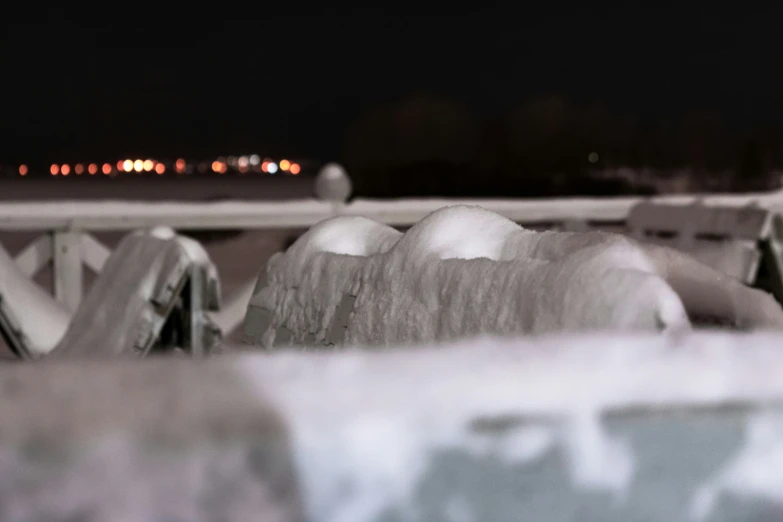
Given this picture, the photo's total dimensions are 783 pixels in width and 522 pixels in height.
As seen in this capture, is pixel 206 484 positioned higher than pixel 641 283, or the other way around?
pixel 641 283

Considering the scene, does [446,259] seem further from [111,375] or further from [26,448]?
[26,448]

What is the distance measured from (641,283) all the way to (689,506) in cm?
39

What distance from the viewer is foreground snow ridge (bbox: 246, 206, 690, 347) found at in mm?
1682

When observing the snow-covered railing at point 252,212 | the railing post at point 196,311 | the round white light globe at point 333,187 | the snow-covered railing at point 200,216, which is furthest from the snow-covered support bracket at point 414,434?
the round white light globe at point 333,187

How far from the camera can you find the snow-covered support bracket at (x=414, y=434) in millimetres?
1180

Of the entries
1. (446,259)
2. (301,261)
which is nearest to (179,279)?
(301,261)

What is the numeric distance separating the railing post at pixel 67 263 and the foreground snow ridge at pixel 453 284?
10.5 feet

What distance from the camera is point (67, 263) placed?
20.2ft

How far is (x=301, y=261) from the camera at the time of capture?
309cm

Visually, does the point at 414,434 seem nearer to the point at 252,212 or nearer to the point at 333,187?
the point at 252,212

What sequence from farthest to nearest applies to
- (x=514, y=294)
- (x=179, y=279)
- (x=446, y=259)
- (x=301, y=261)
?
(x=179, y=279) → (x=301, y=261) → (x=446, y=259) → (x=514, y=294)

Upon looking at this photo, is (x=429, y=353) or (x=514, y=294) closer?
(x=429, y=353)

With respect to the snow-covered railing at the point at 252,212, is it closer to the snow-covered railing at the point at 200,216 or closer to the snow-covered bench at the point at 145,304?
the snow-covered railing at the point at 200,216

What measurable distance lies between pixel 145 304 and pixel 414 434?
8.64ft
